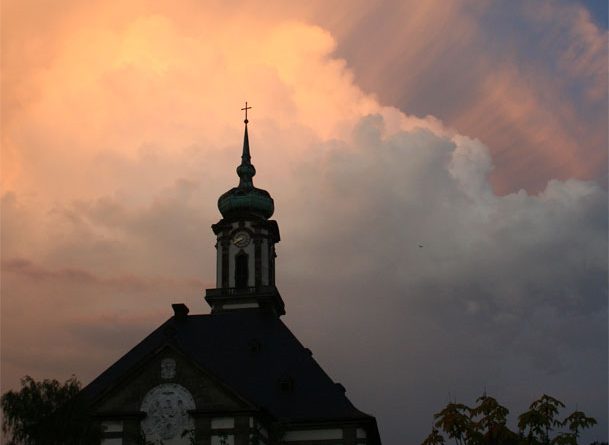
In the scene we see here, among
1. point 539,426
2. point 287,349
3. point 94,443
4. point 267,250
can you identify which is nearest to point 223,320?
point 287,349

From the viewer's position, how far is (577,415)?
3431cm

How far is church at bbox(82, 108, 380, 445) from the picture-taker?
155 ft

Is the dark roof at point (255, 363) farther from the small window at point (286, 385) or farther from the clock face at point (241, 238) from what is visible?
the clock face at point (241, 238)

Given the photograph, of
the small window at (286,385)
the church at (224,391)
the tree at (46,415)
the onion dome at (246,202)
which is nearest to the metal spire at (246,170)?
the onion dome at (246,202)

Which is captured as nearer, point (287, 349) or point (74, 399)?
point (74, 399)

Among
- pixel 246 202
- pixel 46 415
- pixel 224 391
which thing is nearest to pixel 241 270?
pixel 246 202

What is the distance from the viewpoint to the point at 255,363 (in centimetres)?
5381

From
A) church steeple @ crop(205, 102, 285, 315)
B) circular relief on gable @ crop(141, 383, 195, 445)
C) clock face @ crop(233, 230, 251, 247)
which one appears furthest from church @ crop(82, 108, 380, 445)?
clock face @ crop(233, 230, 251, 247)

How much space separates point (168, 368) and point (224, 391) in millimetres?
3432

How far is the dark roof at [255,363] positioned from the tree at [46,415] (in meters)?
10.7

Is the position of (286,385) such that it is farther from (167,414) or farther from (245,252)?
(245,252)

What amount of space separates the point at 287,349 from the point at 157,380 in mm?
10013

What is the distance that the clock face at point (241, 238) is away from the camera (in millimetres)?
66562

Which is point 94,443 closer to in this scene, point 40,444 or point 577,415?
point 40,444
